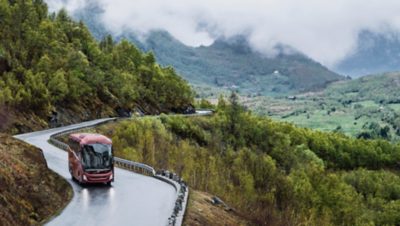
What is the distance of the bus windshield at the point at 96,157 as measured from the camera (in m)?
42.1

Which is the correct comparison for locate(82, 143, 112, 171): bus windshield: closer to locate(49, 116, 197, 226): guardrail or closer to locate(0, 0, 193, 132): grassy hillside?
locate(49, 116, 197, 226): guardrail

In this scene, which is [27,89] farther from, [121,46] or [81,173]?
[121,46]

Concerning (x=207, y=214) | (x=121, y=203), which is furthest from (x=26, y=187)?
(x=207, y=214)

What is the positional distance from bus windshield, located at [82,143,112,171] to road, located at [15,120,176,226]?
5.68 feet

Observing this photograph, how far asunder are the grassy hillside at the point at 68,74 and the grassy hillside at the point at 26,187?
39.4m

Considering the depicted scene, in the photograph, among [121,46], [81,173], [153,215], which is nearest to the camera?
[153,215]

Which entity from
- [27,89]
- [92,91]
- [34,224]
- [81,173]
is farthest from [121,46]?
[34,224]

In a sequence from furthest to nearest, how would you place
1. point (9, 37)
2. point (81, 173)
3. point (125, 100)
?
1. point (125, 100)
2. point (9, 37)
3. point (81, 173)

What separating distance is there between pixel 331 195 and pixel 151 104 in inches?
2611

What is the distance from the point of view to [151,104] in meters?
144

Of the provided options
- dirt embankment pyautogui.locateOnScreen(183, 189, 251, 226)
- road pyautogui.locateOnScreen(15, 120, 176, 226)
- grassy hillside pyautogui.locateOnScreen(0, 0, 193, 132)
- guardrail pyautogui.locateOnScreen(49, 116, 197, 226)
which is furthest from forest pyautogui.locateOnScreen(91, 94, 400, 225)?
grassy hillside pyautogui.locateOnScreen(0, 0, 193, 132)

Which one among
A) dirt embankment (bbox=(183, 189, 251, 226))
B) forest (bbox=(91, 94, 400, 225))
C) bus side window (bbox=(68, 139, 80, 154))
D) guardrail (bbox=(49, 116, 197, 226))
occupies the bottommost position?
forest (bbox=(91, 94, 400, 225))

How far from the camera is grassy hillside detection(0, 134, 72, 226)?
1155 inches

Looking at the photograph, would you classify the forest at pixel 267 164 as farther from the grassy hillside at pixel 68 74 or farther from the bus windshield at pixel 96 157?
the grassy hillside at pixel 68 74
